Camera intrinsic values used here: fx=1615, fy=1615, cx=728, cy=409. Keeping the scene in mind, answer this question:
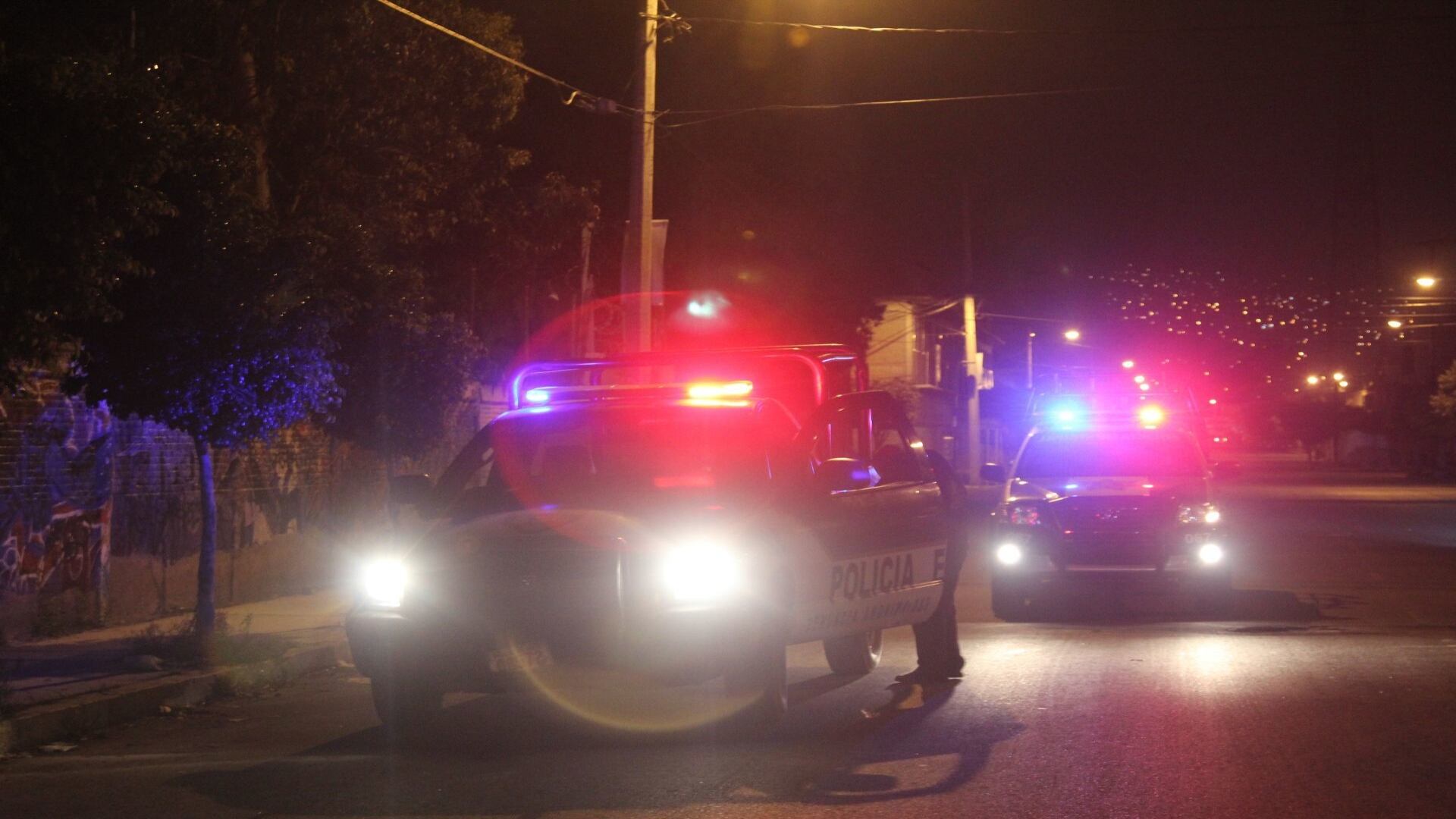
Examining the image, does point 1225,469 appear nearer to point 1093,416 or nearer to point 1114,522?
point 1093,416

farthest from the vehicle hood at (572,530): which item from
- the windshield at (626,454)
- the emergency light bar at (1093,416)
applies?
the emergency light bar at (1093,416)

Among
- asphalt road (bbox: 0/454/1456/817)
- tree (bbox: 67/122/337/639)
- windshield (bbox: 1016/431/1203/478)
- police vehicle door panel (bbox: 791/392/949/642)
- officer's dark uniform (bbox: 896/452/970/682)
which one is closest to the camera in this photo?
asphalt road (bbox: 0/454/1456/817)

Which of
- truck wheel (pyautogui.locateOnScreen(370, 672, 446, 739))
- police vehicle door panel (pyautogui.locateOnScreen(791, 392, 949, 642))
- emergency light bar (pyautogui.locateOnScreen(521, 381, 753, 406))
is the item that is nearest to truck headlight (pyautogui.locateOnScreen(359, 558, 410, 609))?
truck wheel (pyautogui.locateOnScreen(370, 672, 446, 739))

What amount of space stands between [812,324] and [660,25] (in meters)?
17.6

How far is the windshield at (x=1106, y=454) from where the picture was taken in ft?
51.6

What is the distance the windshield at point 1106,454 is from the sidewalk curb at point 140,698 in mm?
7178

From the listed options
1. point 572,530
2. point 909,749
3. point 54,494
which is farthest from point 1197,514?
point 54,494

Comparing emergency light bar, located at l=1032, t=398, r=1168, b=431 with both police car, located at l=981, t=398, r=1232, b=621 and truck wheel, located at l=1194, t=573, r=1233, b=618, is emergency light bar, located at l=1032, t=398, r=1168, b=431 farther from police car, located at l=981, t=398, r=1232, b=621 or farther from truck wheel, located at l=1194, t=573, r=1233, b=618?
truck wheel, located at l=1194, t=573, r=1233, b=618

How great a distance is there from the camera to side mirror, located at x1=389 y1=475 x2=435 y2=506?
30.2 feet

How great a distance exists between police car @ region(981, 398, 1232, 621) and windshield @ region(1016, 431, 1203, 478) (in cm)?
1

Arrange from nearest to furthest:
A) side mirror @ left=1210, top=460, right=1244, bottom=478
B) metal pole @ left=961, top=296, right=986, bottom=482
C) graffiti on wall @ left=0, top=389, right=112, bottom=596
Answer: graffiti on wall @ left=0, top=389, right=112, bottom=596, side mirror @ left=1210, top=460, right=1244, bottom=478, metal pole @ left=961, top=296, right=986, bottom=482

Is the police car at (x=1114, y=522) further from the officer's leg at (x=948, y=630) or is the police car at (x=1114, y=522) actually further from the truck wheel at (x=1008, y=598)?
the officer's leg at (x=948, y=630)

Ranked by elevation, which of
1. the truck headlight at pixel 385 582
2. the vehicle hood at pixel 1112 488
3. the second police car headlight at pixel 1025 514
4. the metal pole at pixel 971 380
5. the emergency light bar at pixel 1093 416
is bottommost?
the truck headlight at pixel 385 582

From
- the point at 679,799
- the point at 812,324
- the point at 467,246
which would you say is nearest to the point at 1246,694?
the point at 679,799
